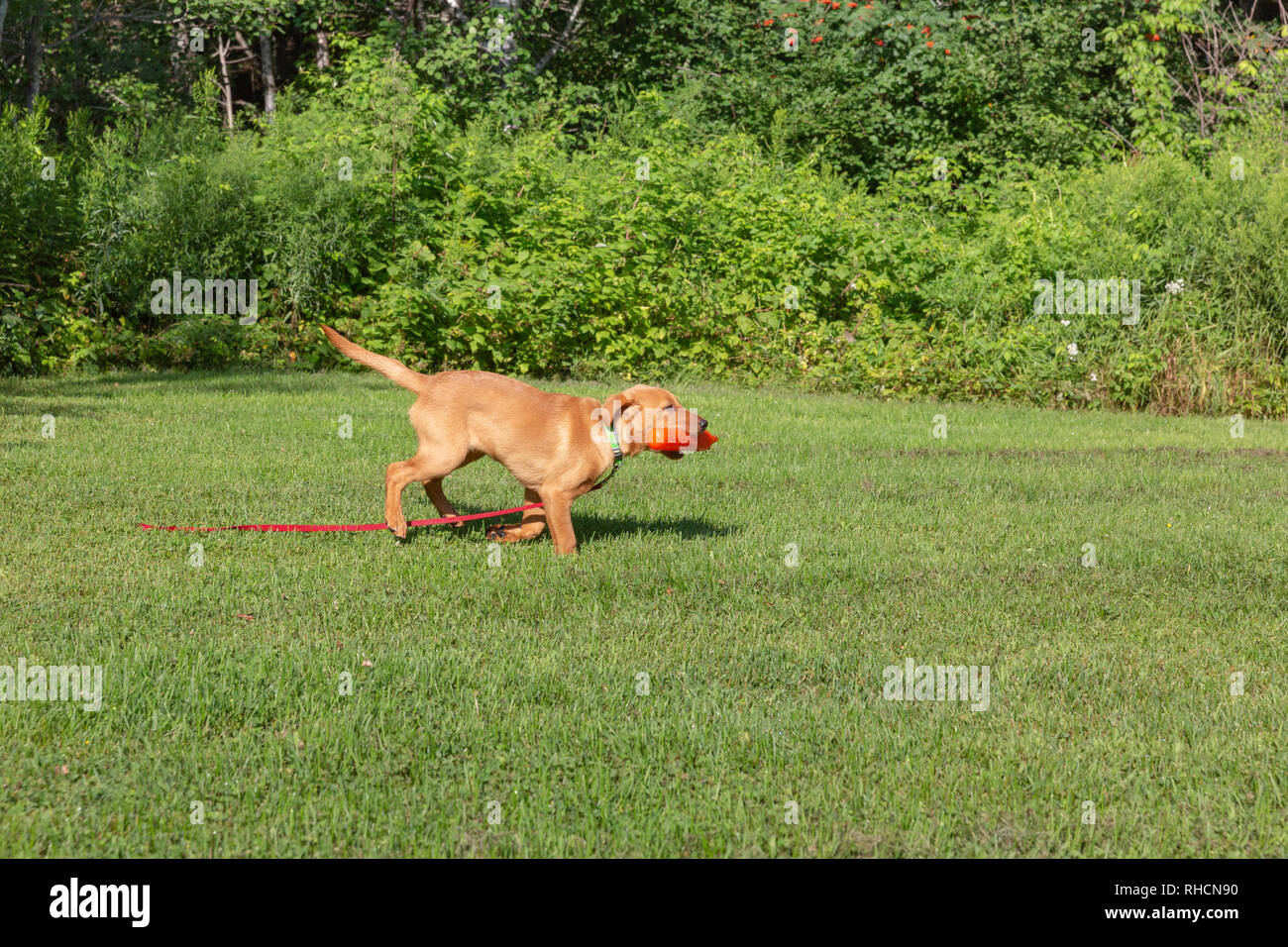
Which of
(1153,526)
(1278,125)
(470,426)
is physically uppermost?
(1278,125)

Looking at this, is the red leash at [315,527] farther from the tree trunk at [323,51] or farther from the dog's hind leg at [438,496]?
the tree trunk at [323,51]

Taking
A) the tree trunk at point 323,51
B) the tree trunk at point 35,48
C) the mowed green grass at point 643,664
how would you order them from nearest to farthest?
the mowed green grass at point 643,664, the tree trunk at point 35,48, the tree trunk at point 323,51

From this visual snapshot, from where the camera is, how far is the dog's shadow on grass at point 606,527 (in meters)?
6.83

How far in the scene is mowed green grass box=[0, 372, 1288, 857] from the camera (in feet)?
11.1

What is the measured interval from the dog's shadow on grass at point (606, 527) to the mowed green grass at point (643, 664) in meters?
0.04

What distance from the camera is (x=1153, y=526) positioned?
24.3 feet

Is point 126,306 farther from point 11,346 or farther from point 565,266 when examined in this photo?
point 565,266

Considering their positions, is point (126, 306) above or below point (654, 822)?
above

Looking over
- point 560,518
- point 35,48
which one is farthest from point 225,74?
point 560,518

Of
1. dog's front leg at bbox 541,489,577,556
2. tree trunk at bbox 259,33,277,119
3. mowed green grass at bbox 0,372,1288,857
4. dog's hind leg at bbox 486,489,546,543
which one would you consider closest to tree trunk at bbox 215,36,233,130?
tree trunk at bbox 259,33,277,119

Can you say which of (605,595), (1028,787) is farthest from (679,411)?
(1028,787)

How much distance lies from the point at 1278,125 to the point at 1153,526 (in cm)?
1153

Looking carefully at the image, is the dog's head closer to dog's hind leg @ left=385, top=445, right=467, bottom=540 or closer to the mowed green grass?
the mowed green grass

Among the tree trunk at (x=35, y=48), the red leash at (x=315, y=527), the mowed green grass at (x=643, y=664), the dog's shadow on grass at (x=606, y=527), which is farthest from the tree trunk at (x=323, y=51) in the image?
the red leash at (x=315, y=527)
